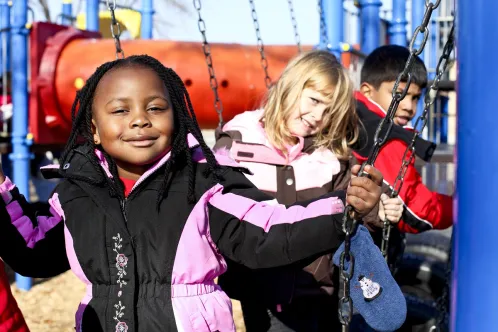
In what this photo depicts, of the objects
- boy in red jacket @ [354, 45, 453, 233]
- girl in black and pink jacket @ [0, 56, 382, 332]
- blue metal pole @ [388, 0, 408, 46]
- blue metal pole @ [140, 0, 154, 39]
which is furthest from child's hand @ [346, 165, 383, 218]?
blue metal pole @ [140, 0, 154, 39]

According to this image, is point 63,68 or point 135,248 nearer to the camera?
point 135,248

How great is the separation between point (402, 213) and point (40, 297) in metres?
3.97

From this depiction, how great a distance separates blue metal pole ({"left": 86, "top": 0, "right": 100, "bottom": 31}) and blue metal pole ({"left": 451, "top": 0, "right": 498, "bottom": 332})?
932 centimetres

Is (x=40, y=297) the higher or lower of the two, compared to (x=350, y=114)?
lower

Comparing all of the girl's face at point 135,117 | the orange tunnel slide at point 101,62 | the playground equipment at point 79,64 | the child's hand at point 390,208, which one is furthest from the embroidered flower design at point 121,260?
the orange tunnel slide at point 101,62

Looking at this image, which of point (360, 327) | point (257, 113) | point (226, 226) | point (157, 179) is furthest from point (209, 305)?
point (360, 327)

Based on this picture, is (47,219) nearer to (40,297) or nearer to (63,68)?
(40,297)

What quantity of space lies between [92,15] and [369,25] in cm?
506

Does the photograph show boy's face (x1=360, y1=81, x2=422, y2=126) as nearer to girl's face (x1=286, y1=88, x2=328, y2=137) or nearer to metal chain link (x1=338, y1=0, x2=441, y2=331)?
girl's face (x1=286, y1=88, x2=328, y2=137)

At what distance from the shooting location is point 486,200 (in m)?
1.61

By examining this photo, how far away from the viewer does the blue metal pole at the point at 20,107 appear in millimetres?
6629

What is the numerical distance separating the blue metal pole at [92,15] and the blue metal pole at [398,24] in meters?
4.66

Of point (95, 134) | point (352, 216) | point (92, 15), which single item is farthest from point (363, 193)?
point (92, 15)

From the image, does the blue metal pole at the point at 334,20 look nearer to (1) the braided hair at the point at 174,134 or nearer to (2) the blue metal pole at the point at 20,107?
(2) the blue metal pole at the point at 20,107
